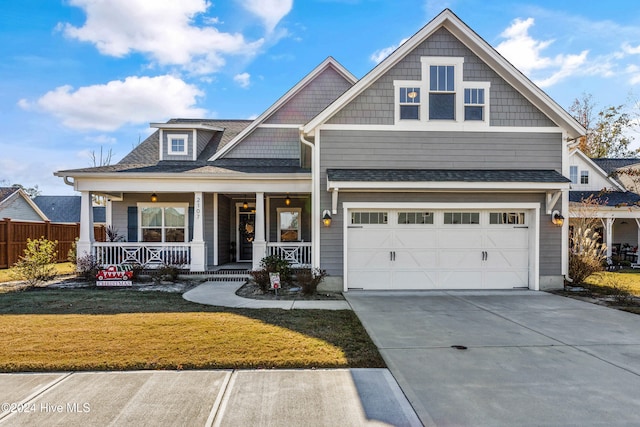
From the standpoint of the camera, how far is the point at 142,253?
12.6 meters

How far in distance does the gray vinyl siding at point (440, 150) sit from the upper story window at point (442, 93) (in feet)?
1.88

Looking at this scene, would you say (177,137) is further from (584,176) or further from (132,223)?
(584,176)

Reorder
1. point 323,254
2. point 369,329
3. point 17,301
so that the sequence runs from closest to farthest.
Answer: point 369,329, point 17,301, point 323,254

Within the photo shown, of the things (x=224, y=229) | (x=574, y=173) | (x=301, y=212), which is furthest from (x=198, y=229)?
(x=574, y=173)

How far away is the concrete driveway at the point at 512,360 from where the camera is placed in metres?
3.44

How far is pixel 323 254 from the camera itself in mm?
9977

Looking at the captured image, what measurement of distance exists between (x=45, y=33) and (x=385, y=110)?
1349cm

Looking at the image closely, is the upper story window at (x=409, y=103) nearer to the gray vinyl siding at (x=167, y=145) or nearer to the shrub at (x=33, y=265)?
the gray vinyl siding at (x=167, y=145)

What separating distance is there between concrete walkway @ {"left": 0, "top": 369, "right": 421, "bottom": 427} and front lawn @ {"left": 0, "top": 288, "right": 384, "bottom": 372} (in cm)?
27

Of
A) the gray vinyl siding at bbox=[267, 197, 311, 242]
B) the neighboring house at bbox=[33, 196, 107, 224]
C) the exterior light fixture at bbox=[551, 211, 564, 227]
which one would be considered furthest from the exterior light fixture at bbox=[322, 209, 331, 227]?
the neighboring house at bbox=[33, 196, 107, 224]

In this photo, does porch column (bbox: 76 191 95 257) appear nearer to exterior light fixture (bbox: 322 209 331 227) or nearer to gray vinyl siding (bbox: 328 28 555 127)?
exterior light fixture (bbox: 322 209 331 227)

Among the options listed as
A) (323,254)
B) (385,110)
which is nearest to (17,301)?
(323,254)

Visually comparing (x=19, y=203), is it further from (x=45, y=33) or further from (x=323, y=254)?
(x=323, y=254)

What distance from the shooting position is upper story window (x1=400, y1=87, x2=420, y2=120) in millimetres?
10172
